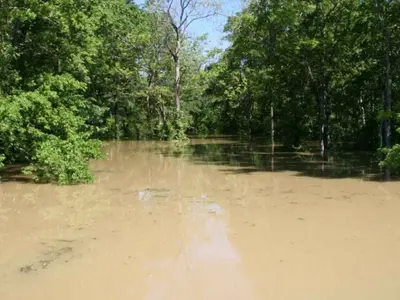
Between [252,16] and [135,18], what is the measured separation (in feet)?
58.6

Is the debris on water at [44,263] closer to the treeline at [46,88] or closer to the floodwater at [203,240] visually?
the floodwater at [203,240]

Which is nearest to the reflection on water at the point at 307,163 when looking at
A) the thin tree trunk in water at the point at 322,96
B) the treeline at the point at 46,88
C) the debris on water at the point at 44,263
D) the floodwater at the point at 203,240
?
the thin tree trunk in water at the point at 322,96

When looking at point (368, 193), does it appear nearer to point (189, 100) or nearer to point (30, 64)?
point (30, 64)

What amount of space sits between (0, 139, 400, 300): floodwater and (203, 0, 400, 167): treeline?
15.9ft

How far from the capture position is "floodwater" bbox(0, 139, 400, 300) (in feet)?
18.7

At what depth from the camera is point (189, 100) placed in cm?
4938

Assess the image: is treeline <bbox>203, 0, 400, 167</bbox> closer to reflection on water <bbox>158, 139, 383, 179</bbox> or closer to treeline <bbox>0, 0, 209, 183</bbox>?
reflection on water <bbox>158, 139, 383, 179</bbox>

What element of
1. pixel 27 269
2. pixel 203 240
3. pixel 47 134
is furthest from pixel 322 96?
pixel 27 269

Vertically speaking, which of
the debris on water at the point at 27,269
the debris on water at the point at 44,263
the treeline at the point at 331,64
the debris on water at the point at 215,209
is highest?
the treeline at the point at 331,64

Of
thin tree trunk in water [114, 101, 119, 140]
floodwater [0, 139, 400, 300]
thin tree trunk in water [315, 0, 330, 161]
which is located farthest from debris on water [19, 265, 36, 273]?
thin tree trunk in water [114, 101, 119, 140]

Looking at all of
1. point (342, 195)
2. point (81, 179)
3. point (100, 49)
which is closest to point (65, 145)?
point (81, 179)

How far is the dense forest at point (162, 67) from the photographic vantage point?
14109 millimetres

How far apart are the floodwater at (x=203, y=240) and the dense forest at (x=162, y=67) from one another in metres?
2.02

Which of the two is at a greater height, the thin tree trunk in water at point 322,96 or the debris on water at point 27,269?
the thin tree trunk in water at point 322,96
